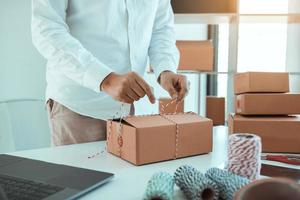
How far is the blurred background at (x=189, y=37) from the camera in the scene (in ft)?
5.48

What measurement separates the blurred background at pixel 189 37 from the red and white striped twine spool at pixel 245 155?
2.37 feet

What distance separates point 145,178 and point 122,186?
70 millimetres

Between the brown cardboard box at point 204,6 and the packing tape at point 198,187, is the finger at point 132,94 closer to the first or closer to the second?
the packing tape at point 198,187

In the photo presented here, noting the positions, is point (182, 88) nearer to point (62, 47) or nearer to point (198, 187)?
point (62, 47)

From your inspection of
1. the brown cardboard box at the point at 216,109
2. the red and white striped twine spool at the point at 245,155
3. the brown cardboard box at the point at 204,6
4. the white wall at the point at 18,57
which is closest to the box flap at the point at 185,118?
the red and white striped twine spool at the point at 245,155

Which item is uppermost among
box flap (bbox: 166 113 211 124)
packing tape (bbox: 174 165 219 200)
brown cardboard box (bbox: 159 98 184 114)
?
box flap (bbox: 166 113 211 124)

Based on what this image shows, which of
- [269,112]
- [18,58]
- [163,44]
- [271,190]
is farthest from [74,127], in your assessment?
[18,58]

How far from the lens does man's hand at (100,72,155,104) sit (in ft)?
2.78

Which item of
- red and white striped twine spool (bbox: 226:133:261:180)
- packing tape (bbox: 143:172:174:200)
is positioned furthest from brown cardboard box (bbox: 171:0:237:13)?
packing tape (bbox: 143:172:174:200)

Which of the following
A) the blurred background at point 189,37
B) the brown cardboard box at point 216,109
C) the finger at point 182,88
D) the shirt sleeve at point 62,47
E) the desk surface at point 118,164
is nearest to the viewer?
the desk surface at point 118,164

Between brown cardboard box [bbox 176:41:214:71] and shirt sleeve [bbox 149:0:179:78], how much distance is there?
0.73 metres

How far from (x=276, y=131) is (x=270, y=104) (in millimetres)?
86

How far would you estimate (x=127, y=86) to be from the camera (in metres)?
0.85

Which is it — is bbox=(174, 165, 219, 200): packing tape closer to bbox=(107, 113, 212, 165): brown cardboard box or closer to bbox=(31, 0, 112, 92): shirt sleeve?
bbox=(107, 113, 212, 165): brown cardboard box
